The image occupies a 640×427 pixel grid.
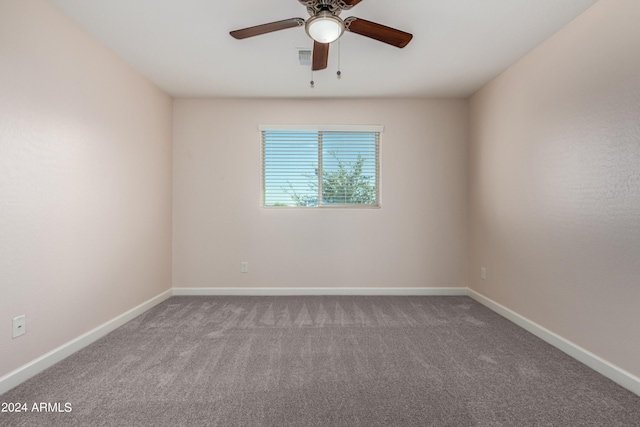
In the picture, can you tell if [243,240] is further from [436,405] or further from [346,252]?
[436,405]

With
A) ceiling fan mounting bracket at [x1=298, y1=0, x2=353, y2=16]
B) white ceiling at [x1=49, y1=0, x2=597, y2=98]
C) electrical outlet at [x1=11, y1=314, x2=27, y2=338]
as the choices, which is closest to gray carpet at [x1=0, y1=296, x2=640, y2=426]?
electrical outlet at [x1=11, y1=314, x2=27, y2=338]

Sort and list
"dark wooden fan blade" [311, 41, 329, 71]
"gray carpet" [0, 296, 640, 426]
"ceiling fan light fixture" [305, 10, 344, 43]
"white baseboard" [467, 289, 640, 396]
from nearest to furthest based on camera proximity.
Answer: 1. "gray carpet" [0, 296, 640, 426]
2. "ceiling fan light fixture" [305, 10, 344, 43]
3. "white baseboard" [467, 289, 640, 396]
4. "dark wooden fan blade" [311, 41, 329, 71]

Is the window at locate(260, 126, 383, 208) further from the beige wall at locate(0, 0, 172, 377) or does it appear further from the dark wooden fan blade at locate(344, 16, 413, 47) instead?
the dark wooden fan blade at locate(344, 16, 413, 47)

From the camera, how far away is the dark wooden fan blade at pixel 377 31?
6.00ft

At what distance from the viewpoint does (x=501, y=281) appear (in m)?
3.08

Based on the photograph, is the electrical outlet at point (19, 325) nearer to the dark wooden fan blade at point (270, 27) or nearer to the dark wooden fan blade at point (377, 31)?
the dark wooden fan blade at point (270, 27)

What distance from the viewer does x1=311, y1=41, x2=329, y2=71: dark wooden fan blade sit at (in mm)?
2031

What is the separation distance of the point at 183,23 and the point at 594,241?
329 cm

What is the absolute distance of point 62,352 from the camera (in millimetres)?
2135

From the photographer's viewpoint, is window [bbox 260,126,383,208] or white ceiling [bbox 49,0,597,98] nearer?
white ceiling [bbox 49,0,597,98]

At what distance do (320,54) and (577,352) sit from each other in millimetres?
2793

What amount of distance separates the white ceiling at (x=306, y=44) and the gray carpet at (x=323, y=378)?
2.44 meters

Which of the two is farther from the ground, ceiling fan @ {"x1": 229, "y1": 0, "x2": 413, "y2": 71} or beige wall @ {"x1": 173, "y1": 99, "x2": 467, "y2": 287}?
ceiling fan @ {"x1": 229, "y1": 0, "x2": 413, "y2": 71}

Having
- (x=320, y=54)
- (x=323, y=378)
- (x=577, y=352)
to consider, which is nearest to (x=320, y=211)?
(x=320, y=54)
